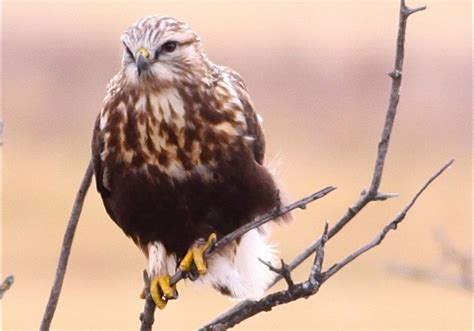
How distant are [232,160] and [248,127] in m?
0.18

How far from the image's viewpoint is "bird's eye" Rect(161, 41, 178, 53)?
198 inches

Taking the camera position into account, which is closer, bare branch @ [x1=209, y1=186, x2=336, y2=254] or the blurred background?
bare branch @ [x1=209, y1=186, x2=336, y2=254]

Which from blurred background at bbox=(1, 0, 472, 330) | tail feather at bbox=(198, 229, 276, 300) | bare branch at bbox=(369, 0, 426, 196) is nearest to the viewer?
bare branch at bbox=(369, 0, 426, 196)

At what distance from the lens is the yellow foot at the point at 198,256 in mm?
5133

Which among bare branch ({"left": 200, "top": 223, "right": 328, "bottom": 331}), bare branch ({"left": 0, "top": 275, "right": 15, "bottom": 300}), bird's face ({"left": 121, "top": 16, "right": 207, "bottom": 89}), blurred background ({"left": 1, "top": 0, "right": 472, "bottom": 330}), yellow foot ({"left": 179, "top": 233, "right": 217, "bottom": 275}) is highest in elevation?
bird's face ({"left": 121, "top": 16, "right": 207, "bottom": 89})

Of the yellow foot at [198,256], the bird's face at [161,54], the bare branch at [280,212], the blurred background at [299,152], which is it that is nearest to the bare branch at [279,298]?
the bare branch at [280,212]

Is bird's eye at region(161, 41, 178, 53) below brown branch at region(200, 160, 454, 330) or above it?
above

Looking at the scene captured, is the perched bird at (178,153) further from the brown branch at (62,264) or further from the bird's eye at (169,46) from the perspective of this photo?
the brown branch at (62,264)

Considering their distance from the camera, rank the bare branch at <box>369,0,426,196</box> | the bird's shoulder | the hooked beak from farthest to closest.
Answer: the bird's shoulder, the hooked beak, the bare branch at <box>369,0,426,196</box>

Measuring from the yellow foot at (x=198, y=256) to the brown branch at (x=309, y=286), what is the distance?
0.62 meters

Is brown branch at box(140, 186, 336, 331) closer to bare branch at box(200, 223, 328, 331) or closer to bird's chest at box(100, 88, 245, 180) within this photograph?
bare branch at box(200, 223, 328, 331)

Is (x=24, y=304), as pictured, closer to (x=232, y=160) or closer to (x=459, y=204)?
(x=459, y=204)

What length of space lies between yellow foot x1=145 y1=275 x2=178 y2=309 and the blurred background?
5570mm

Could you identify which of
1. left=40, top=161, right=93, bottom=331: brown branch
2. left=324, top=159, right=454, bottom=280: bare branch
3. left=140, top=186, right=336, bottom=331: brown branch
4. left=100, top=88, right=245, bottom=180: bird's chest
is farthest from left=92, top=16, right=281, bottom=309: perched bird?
left=324, top=159, right=454, bottom=280: bare branch
